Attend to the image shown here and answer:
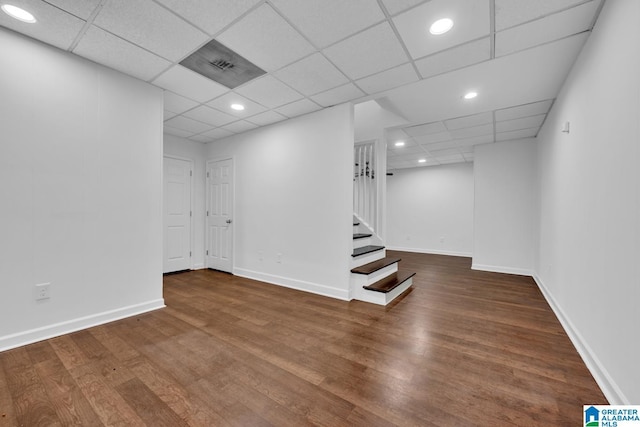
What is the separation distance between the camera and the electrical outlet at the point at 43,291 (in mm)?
2363

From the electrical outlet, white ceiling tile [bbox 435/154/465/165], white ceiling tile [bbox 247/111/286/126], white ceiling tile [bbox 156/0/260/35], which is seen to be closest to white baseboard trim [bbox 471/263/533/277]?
white ceiling tile [bbox 435/154/465/165]

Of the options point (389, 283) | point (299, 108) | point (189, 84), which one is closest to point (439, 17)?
point (299, 108)

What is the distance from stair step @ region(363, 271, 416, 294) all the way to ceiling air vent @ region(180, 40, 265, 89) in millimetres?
2931

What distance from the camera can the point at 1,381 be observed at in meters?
1.78

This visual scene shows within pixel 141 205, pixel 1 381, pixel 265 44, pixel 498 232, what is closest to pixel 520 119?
pixel 498 232

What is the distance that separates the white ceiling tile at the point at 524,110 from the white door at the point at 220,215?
15.2ft

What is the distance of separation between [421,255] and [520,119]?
4.33 meters

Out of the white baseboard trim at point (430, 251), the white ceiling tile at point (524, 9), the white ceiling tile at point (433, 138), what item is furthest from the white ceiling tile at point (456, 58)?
the white baseboard trim at point (430, 251)

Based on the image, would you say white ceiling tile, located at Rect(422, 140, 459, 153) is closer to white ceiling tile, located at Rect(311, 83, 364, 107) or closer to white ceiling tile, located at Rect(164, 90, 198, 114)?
white ceiling tile, located at Rect(311, 83, 364, 107)

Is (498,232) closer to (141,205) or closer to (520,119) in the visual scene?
(520,119)

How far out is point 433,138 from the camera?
201 inches

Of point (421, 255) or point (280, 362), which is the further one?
point (421, 255)

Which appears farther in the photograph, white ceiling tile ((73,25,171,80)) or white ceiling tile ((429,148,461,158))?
white ceiling tile ((429,148,461,158))

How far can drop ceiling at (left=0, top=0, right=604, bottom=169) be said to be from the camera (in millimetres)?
1938
